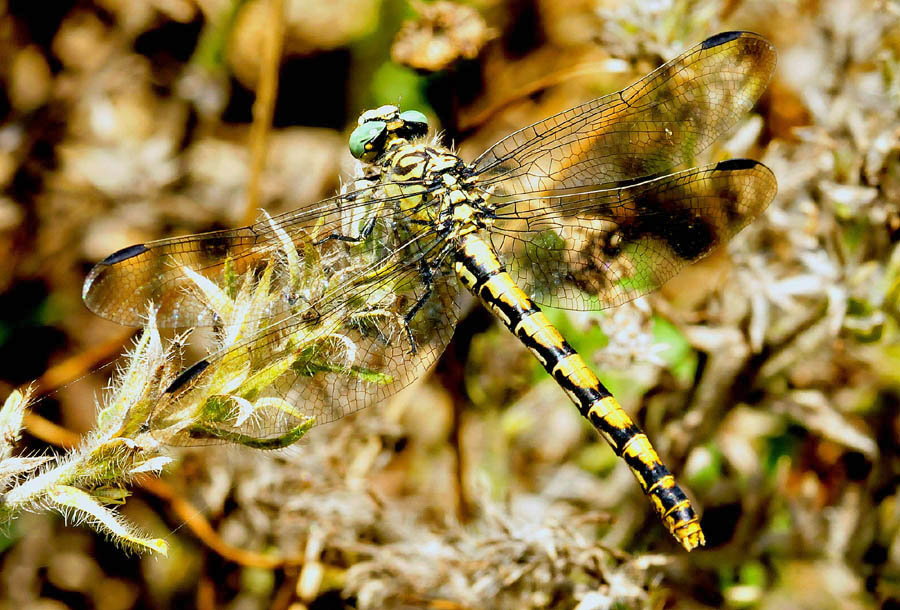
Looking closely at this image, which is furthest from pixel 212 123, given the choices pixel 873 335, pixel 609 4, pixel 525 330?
pixel 873 335

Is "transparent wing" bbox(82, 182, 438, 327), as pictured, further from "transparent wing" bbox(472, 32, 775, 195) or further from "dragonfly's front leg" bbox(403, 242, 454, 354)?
"transparent wing" bbox(472, 32, 775, 195)

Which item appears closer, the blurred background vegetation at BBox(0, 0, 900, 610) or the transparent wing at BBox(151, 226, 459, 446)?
the transparent wing at BBox(151, 226, 459, 446)

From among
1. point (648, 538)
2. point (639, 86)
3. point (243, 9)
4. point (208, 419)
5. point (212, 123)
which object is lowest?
point (648, 538)

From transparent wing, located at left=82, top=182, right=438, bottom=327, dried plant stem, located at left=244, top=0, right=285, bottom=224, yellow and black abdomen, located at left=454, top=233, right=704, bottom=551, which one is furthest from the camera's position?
dried plant stem, located at left=244, top=0, right=285, bottom=224

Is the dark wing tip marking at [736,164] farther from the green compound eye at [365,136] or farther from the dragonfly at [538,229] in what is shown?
the green compound eye at [365,136]

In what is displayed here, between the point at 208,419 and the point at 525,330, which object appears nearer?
the point at 208,419

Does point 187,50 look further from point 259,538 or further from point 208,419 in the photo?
point 208,419

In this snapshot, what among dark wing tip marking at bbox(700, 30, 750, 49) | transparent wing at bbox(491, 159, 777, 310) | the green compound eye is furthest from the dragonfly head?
dark wing tip marking at bbox(700, 30, 750, 49)
